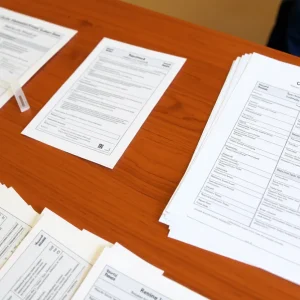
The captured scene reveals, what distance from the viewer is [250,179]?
24.5 inches

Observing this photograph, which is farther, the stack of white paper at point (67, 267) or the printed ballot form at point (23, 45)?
the printed ballot form at point (23, 45)

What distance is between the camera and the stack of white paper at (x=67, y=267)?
536 millimetres

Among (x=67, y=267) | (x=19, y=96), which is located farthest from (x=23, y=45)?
(x=67, y=267)

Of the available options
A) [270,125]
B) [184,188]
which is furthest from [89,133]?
[270,125]

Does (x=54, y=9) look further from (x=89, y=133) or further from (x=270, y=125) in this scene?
(x=270, y=125)

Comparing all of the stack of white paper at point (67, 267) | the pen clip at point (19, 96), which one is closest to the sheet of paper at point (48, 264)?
the stack of white paper at point (67, 267)

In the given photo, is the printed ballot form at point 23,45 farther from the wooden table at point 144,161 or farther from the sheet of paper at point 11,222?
the sheet of paper at point 11,222

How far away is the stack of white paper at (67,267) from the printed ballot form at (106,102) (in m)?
0.14

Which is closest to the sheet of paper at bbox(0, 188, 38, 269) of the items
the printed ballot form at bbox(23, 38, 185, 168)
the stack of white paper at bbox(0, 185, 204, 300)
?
the stack of white paper at bbox(0, 185, 204, 300)

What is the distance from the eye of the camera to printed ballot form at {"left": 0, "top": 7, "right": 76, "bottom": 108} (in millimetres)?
813

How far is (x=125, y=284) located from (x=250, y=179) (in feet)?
0.77

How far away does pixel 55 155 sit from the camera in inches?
27.1

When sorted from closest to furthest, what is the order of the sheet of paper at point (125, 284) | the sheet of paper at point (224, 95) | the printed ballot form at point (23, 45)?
the sheet of paper at point (125, 284), the sheet of paper at point (224, 95), the printed ballot form at point (23, 45)

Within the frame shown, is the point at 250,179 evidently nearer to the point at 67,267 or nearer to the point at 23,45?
the point at 67,267
